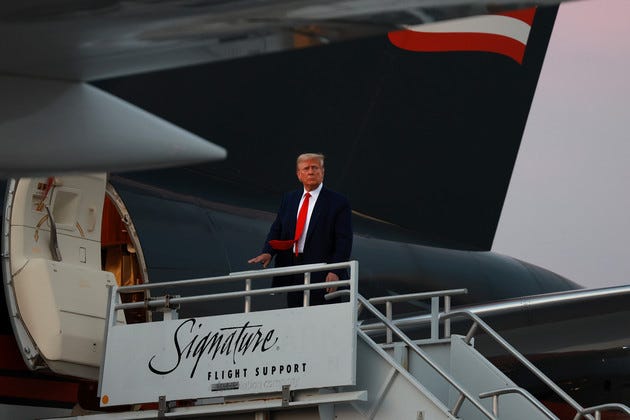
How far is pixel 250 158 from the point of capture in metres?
13.4

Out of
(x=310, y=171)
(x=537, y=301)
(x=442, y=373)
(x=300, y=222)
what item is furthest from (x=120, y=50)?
(x=537, y=301)

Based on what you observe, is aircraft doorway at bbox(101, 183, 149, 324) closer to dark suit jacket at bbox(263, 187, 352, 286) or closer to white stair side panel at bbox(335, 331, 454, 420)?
dark suit jacket at bbox(263, 187, 352, 286)

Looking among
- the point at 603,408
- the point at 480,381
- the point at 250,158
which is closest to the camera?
the point at 603,408

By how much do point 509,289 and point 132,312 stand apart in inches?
167

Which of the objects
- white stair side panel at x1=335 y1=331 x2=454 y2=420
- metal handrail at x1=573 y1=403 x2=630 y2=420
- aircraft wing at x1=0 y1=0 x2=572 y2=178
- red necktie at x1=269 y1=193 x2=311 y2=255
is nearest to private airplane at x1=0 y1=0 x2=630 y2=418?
aircraft wing at x1=0 y1=0 x2=572 y2=178

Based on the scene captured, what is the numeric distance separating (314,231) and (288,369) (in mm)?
1238

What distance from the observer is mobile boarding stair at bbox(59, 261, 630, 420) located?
29.6 feet

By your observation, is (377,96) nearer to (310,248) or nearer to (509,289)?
(509,289)

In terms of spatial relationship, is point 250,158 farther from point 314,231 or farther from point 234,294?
point 234,294

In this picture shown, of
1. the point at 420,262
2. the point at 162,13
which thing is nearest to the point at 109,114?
the point at 162,13

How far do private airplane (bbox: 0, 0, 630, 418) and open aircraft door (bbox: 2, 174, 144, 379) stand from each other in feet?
0.05

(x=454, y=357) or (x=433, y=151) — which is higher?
(x=433, y=151)

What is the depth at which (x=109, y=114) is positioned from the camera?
4684 millimetres

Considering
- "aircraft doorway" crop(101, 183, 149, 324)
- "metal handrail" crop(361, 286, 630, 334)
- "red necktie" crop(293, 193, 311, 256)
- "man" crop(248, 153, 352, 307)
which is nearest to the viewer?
"man" crop(248, 153, 352, 307)
